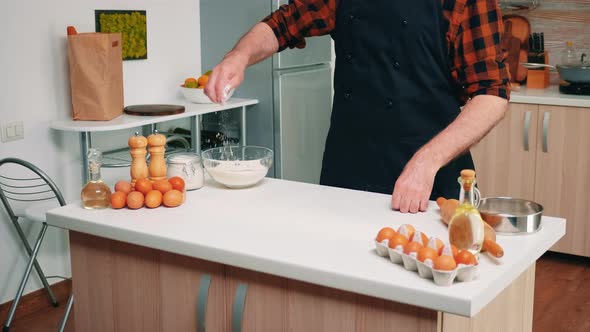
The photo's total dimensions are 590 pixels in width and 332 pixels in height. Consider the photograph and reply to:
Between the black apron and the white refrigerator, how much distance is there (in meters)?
1.89

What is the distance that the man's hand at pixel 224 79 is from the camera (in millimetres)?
2123

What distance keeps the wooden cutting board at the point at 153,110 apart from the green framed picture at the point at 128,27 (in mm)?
337

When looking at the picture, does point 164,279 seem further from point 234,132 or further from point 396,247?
point 234,132

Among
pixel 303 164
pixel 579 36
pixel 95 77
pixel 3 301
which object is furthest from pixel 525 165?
pixel 3 301

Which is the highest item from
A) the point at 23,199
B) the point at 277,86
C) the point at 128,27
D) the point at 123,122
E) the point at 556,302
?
the point at 128,27

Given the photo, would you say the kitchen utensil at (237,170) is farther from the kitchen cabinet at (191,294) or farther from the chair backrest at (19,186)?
the chair backrest at (19,186)

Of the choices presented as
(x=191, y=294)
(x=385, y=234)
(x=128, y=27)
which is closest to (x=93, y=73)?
(x=128, y=27)

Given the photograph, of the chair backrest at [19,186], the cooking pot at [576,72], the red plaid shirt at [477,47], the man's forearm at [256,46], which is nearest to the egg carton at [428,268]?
the red plaid shirt at [477,47]

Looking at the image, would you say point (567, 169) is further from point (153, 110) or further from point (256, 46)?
point (256, 46)

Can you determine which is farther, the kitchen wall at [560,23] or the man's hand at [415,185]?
the kitchen wall at [560,23]

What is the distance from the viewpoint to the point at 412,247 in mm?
1584

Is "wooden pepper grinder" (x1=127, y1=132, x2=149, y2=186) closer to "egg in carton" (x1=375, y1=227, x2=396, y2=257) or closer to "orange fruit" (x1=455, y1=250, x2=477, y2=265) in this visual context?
"egg in carton" (x1=375, y1=227, x2=396, y2=257)

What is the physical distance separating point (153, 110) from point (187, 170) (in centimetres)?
154

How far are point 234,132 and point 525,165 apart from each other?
5.23 feet
